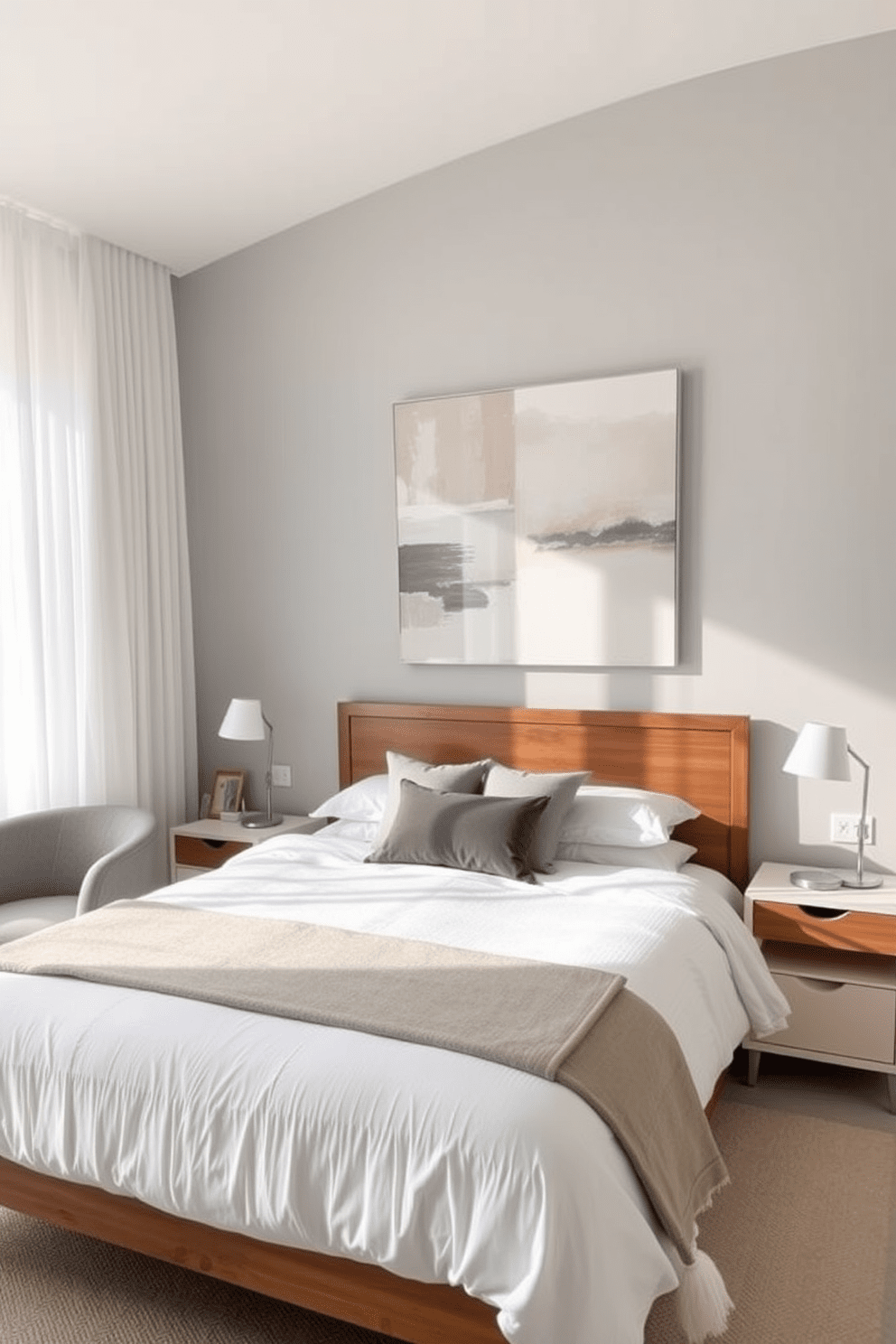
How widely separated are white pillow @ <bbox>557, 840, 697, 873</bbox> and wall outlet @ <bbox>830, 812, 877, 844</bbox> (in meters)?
0.47

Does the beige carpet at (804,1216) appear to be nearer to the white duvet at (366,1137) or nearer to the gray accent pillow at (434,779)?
the white duvet at (366,1137)

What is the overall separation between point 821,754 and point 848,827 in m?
0.44

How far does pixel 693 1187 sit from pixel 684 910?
84 cm

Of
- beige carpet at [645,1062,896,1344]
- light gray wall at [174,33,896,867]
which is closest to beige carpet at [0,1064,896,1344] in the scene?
beige carpet at [645,1062,896,1344]

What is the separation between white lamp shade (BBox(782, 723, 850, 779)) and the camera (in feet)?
9.77

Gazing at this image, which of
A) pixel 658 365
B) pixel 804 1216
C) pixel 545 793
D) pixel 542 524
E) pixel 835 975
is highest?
pixel 658 365

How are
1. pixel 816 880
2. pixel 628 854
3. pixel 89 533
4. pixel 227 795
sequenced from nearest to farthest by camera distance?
pixel 816 880, pixel 628 854, pixel 89 533, pixel 227 795

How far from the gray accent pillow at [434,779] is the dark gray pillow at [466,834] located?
113mm

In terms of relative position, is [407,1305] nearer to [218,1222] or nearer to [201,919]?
[218,1222]

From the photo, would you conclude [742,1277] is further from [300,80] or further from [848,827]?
[300,80]

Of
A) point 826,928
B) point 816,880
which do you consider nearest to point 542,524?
point 816,880

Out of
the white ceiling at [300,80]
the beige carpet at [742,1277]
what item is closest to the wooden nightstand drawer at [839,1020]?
the beige carpet at [742,1277]

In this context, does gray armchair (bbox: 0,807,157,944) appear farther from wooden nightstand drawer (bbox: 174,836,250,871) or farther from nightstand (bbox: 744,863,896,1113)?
nightstand (bbox: 744,863,896,1113)

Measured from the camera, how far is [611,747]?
141 inches
